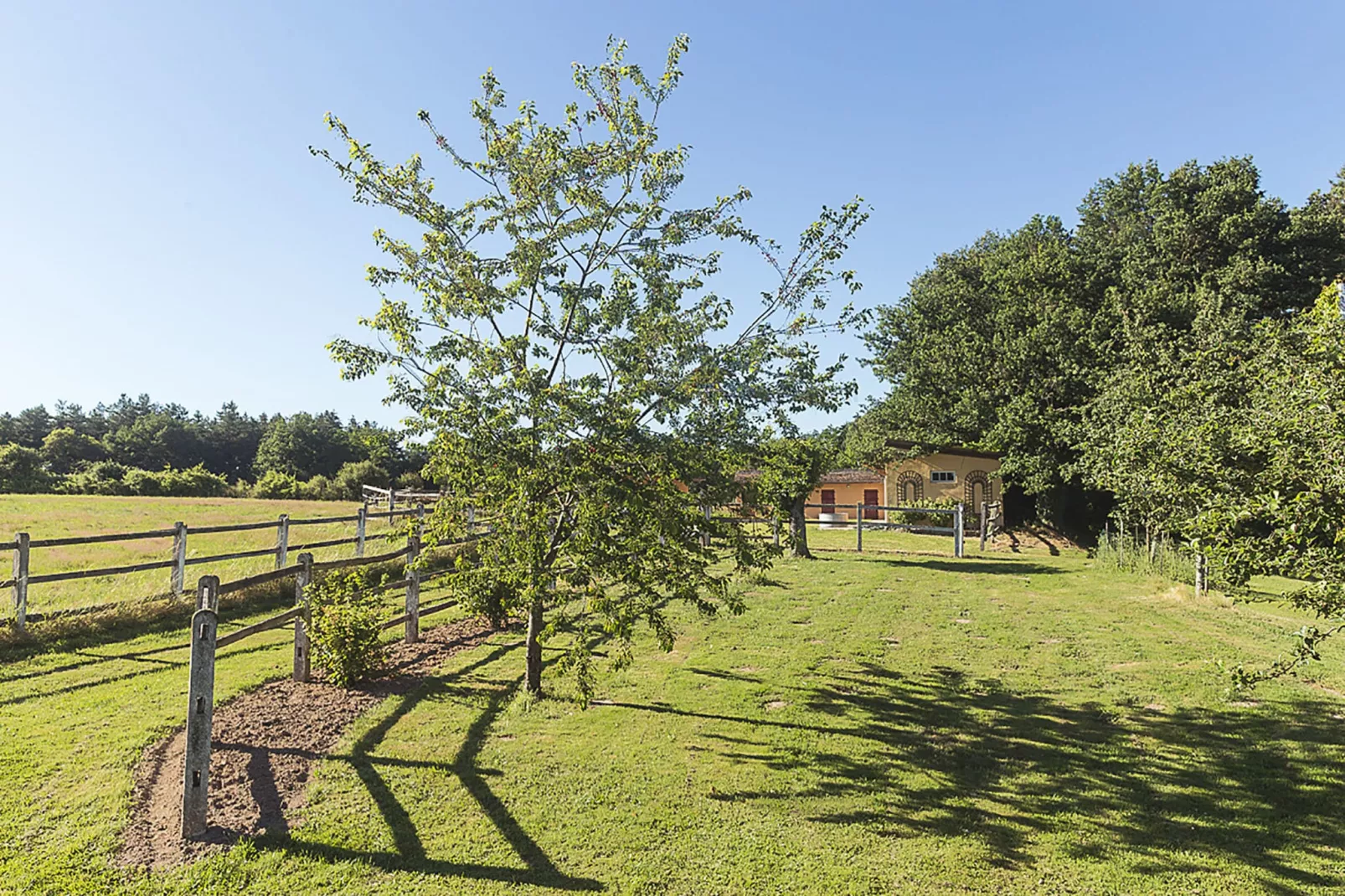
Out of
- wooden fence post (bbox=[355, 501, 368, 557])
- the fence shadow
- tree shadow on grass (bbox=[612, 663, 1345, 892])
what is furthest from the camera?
the fence shadow

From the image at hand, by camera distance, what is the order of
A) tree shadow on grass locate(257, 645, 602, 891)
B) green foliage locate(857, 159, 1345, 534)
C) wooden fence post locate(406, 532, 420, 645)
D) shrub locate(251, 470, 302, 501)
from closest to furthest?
tree shadow on grass locate(257, 645, 602, 891), wooden fence post locate(406, 532, 420, 645), green foliage locate(857, 159, 1345, 534), shrub locate(251, 470, 302, 501)

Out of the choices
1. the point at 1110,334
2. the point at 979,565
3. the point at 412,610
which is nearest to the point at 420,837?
the point at 412,610

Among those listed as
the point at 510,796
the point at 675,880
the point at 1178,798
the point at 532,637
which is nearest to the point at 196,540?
the point at 532,637

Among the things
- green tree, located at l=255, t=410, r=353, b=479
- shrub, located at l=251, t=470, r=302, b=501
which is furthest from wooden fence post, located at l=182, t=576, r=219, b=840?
green tree, located at l=255, t=410, r=353, b=479

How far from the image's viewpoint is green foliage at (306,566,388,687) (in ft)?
23.1

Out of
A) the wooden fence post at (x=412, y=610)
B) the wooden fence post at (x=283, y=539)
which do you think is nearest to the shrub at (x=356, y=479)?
the wooden fence post at (x=283, y=539)

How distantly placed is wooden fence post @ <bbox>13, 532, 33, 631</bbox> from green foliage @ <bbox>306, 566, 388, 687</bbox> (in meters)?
4.27

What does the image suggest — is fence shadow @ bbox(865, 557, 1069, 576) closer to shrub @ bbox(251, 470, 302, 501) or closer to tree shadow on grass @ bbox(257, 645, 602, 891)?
tree shadow on grass @ bbox(257, 645, 602, 891)

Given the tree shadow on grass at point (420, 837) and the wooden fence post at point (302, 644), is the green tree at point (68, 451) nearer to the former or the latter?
the wooden fence post at point (302, 644)

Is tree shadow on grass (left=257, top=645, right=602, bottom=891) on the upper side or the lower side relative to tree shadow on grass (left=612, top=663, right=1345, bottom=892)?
lower

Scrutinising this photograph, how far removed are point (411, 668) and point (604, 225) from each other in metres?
5.38

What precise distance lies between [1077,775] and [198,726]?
608cm

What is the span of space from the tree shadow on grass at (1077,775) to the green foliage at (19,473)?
61231 mm

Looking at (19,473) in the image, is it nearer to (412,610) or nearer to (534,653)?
(412,610)
